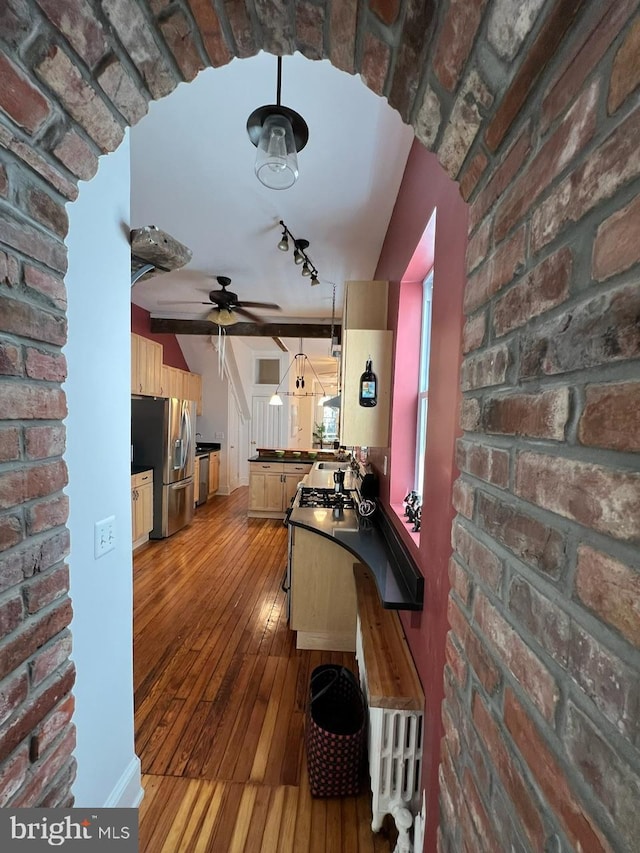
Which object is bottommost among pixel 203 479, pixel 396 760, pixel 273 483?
pixel 396 760

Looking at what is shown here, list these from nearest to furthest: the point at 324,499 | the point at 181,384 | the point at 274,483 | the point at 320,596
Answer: the point at 320,596 < the point at 324,499 < the point at 274,483 < the point at 181,384

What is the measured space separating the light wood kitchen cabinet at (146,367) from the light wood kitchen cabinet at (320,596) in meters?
3.23

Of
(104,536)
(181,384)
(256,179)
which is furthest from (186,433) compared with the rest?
(104,536)

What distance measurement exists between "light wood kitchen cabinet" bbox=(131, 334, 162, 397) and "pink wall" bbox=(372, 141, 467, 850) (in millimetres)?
3905

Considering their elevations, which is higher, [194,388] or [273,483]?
[194,388]

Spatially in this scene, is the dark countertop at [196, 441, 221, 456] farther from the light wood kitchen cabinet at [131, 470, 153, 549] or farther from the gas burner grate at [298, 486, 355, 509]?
the gas burner grate at [298, 486, 355, 509]

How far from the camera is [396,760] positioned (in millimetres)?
1293

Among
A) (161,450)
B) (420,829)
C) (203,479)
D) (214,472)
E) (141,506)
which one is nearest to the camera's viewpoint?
(420,829)

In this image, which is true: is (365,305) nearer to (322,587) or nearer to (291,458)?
(322,587)

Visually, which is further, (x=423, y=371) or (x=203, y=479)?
(x=203, y=479)

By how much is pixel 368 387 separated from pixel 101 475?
155 centimetres

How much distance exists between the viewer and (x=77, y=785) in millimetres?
1136

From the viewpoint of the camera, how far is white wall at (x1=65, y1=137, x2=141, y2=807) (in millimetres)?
1105

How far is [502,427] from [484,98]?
0.51 meters
